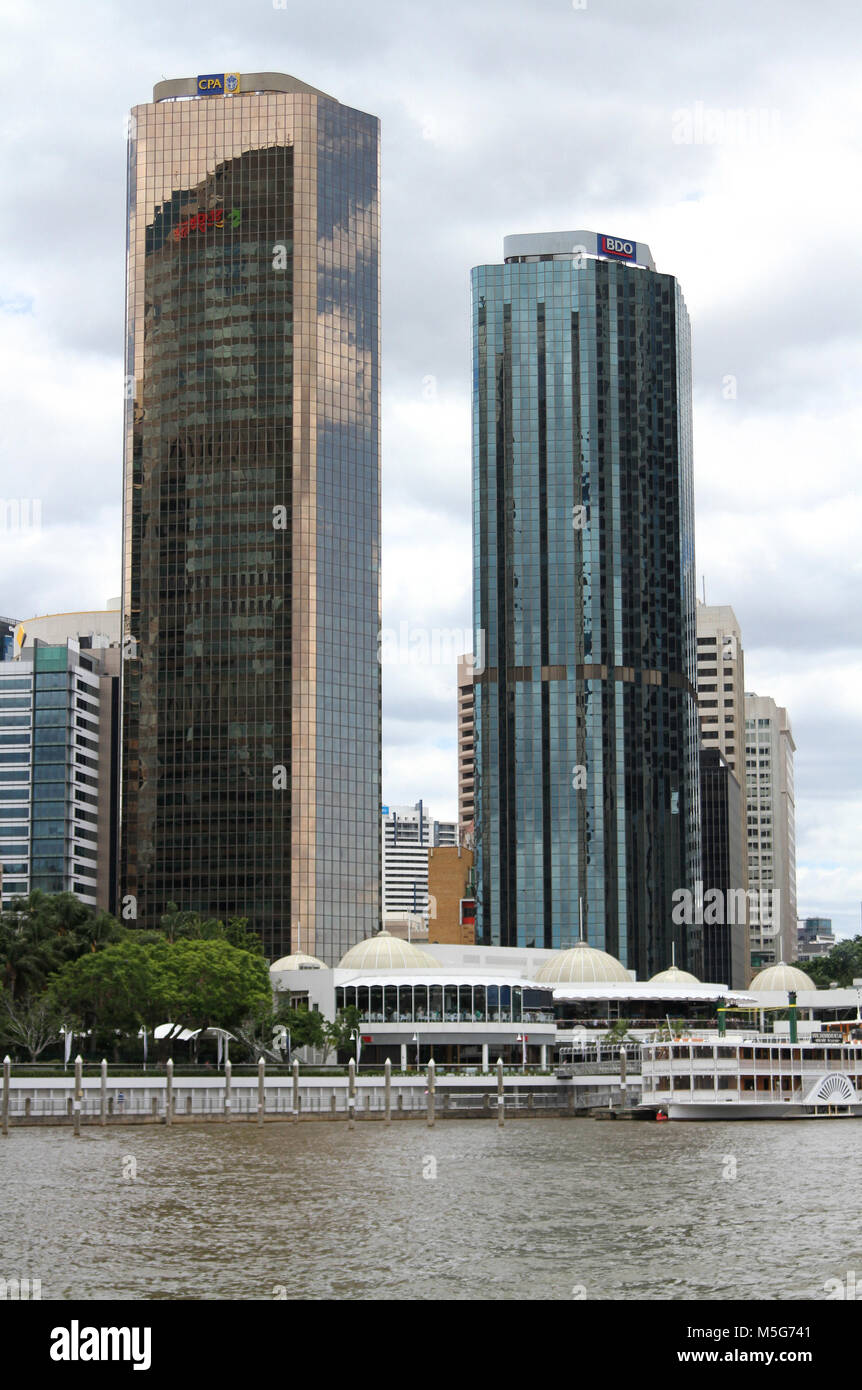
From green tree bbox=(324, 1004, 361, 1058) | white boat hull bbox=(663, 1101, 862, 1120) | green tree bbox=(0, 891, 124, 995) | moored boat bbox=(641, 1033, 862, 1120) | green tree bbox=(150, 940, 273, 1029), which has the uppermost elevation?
green tree bbox=(0, 891, 124, 995)

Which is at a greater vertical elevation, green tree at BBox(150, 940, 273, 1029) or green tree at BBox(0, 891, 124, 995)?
green tree at BBox(0, 891, 124, 995)

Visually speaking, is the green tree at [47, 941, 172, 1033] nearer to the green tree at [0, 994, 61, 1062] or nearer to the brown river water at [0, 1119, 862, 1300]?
the green tree at [0, 994, 61, 1062]

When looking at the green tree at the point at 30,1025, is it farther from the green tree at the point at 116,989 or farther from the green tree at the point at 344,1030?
the green tree at the point at 344,1030

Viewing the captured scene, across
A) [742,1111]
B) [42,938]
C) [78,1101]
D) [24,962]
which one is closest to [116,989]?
[24,962]

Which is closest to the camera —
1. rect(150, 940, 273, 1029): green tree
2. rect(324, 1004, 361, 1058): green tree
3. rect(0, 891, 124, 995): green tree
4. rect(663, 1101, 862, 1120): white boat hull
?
rect(663, 1101, 862, 1120): white boat hull

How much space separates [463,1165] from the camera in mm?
102375

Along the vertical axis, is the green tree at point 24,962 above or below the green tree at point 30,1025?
above

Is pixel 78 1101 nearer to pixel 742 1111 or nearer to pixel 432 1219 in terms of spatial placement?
pixel 742 1111

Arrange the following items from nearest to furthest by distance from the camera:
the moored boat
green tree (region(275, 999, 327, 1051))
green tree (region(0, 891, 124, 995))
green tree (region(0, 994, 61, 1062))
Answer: the moored boat < green tree (region(0, 994, 61, 1062)) < green tree (region(275, 999, 327, 1051)) < green tree (region(0, 891, 124, 995))

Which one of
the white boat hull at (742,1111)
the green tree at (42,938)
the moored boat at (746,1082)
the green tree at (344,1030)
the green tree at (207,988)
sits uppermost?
the green tree at (42,938)

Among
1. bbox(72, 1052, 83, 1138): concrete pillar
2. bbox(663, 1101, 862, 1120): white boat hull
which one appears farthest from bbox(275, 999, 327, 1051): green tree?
bbox(663, 1101, 862, 1120): white boat hull

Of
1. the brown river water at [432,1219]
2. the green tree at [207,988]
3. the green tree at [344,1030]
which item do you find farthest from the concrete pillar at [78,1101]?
the green tree at [344,1030]
